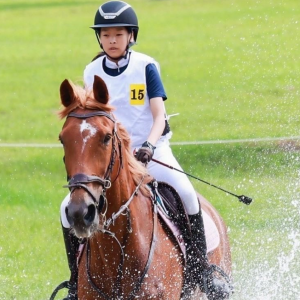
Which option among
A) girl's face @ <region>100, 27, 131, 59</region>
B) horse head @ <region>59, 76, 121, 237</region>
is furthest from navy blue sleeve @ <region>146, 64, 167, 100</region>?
horse head @ <region>59, 76, 121, 237</region>

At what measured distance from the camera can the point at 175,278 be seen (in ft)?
18.6

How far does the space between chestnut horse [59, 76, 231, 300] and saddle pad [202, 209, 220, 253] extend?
0.72 m

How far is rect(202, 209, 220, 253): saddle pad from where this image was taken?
6.63m

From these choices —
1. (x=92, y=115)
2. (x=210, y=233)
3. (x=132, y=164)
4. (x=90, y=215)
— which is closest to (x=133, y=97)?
(x=132, y=164)

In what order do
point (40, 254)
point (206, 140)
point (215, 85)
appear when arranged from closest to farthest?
point (40, 254)
point (206, 140)
point (215, 85)

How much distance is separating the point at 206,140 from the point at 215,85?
21.5ft

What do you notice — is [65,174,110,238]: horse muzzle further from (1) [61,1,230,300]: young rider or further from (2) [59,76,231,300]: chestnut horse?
(1) [61,1,230,300]: young rider

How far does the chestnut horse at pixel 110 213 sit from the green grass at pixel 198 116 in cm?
81

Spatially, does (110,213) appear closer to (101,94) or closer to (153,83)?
(101,94)

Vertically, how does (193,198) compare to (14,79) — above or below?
above

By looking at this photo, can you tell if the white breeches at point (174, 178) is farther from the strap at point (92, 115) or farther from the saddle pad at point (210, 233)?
the strap at point (92, 115)

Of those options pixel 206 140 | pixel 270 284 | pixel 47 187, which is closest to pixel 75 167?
pixel 270 284

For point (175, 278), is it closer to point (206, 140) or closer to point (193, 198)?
point (193, 198)

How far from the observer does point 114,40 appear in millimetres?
6059
